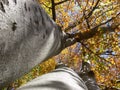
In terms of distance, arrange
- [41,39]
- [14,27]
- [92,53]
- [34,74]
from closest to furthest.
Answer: [14,27], [41,39], [92,53], [34,74]

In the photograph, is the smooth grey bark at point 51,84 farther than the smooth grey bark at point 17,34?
Yes

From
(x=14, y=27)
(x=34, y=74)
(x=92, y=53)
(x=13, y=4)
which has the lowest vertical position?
(x=34, y=74)

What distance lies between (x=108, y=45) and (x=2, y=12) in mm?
6684

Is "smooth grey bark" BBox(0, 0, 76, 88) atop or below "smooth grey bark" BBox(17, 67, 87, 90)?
atop

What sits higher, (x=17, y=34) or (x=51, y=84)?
(x=17, y=34)

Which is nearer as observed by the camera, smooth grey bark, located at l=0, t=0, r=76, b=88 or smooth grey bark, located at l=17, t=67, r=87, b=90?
smooth grey bark, located at l=0, t=0, r=76, b=88

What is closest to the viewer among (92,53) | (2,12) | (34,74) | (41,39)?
(2,12)

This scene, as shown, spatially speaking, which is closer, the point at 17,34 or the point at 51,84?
the point at 17,34

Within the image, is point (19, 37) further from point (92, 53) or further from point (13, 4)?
point (92, 53)

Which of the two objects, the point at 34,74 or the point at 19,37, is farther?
the point at 34,74

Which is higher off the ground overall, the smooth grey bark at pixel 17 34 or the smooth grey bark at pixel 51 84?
the smooth grey bark at pixel 17 34

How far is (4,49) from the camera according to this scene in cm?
133

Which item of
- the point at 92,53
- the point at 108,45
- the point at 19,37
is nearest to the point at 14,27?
the point at 19,37

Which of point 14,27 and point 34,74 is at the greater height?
→ point 14,27
